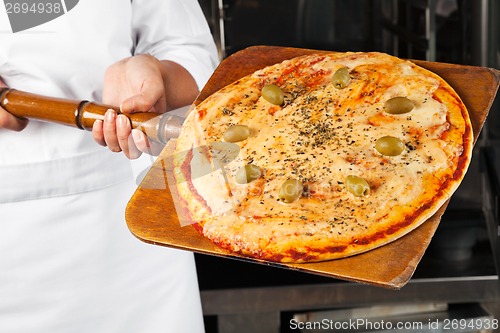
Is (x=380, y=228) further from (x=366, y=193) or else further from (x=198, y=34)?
(x=198, y=34)

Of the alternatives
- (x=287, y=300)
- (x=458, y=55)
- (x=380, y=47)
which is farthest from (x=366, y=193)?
(x=380, y=47)

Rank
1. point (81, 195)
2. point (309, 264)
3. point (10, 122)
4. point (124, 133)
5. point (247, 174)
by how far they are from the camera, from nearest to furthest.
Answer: point (309, 264) → point (247, 174) → point (124, 133) → point (10, 122) → point (81, 195)

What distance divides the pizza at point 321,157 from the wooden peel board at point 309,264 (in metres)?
0.02

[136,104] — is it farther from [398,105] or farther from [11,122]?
[398,105]

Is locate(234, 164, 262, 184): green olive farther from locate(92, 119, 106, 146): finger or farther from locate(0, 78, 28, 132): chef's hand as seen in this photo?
locate(0, 78, 28, 132): chef's hand

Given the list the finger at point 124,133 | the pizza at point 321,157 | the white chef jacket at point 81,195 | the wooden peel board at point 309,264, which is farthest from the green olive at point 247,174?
the white chef jacket at point 81,195

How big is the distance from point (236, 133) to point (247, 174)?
9cm

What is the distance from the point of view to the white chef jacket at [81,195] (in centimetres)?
155

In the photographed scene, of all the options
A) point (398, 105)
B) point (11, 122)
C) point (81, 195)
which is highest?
point (398, 105)

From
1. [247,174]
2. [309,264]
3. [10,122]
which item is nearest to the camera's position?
[309,264]

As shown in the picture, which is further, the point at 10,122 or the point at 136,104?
the point at 10,122

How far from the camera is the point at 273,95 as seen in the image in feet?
4.21

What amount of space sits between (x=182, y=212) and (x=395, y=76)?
450 mm

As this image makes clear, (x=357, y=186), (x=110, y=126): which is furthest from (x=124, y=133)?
(x=357, y=186)
